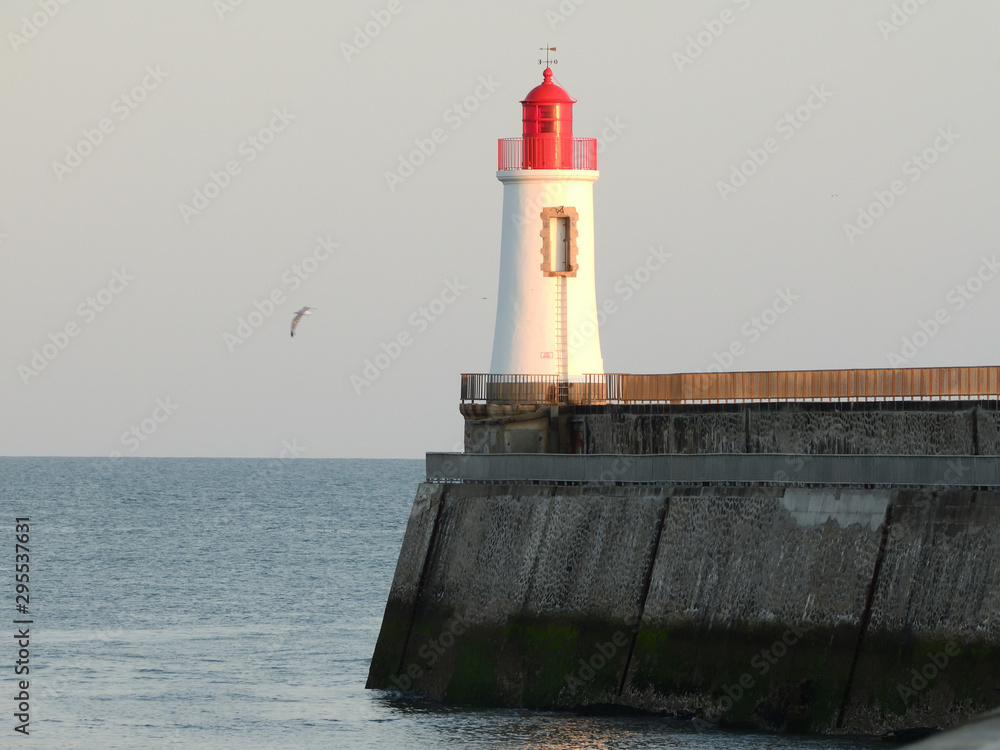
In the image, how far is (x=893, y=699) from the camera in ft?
84.8

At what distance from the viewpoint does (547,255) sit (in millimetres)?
37875

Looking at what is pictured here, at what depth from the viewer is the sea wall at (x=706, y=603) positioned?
26.0 m

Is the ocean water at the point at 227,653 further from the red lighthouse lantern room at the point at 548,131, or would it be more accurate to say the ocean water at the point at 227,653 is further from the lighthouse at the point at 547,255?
the red lighthouse lantern room at the point at 548,131

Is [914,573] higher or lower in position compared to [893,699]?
higher

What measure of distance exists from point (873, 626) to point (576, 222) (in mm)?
13838

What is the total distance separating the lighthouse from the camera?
3788 cm

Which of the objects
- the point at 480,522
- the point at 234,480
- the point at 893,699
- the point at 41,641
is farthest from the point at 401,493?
the point at 893,699

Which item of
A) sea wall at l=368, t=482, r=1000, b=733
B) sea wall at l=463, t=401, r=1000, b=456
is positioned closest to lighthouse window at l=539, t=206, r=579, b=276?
sea wall at l=463, t=401, r=1000, b=456

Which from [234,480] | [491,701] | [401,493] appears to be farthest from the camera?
[234,480]

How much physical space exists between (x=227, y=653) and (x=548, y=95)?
A: 47.5 ft

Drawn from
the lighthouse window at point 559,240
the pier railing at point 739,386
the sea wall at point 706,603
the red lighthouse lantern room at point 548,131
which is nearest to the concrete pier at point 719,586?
the sea wall at point 706,603

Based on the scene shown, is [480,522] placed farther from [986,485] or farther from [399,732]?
[986,485]

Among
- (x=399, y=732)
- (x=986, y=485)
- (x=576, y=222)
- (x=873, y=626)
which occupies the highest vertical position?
(x=576, y=222)

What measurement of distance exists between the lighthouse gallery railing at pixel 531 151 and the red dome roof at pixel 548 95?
3.10 ft
